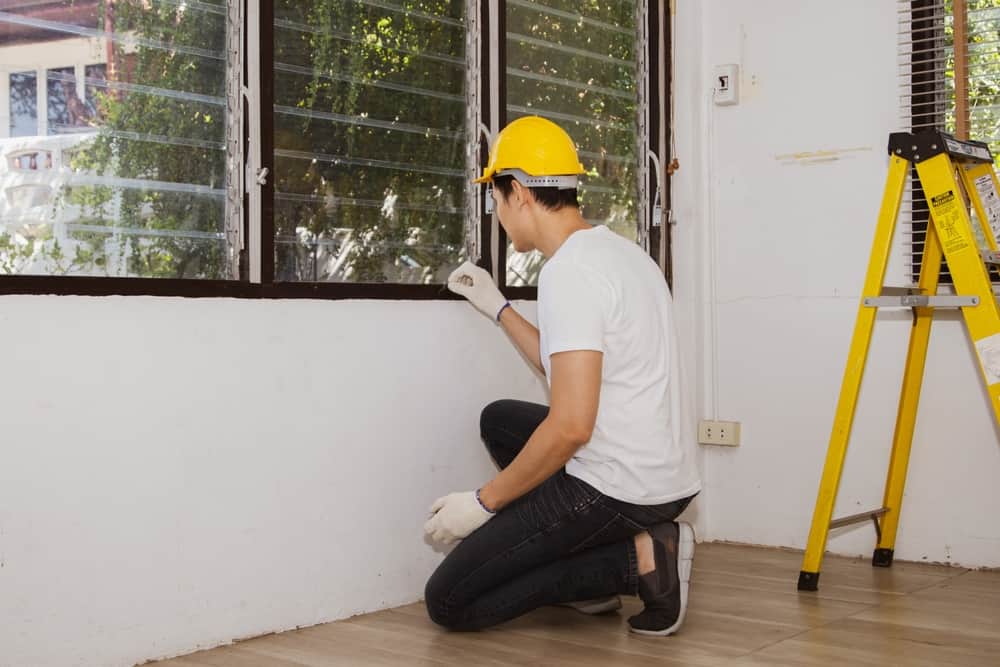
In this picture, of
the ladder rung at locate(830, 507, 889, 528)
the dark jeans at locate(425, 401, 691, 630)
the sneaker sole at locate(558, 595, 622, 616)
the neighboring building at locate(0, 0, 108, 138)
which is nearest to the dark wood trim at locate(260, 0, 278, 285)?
the neighboring building at locate(0, 0, 108, 138)

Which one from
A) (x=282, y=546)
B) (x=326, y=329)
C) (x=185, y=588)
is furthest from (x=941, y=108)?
(x=185, y=588)

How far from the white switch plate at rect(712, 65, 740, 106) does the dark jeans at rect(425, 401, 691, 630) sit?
157 centimetres

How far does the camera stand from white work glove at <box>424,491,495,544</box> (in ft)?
8.29

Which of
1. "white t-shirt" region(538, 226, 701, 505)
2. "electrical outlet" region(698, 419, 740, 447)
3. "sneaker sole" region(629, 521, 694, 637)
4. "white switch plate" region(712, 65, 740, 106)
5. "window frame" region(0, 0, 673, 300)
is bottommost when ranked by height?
"sneaker sole" region(629, 521, 694, 637)

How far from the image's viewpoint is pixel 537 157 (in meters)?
2.53

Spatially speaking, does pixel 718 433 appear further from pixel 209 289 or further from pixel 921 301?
pixel 209 289

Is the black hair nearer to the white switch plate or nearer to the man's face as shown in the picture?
the man's face

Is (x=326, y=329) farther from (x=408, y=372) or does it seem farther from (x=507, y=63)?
(x=507, y=63)

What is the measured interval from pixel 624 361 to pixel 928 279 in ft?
3.43

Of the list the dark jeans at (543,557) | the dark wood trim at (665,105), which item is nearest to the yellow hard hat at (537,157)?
the dark jeans at (543,557)

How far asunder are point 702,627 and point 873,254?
39.9 inches

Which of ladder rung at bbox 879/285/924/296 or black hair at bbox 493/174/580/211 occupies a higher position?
black hair at bbox 493/174/580/211

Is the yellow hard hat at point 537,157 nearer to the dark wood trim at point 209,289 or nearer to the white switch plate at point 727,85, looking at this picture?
the dark wood trim at point 209,289

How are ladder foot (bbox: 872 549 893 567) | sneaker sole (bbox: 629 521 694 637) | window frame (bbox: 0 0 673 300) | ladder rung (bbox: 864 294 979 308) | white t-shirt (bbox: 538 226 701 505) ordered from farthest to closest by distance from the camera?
ladder foot (bbox: 872 549 893 567)
ladder rung (bbox: 864 294 979 308)
sneaker sole (bbox: 629 521 694 637)
white t-shirt (bbox: 538 226 701 505)
window frame (bbox: 0 0 673 300)
